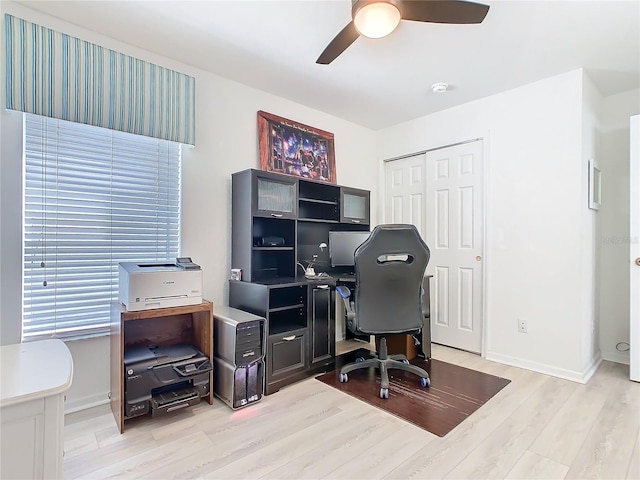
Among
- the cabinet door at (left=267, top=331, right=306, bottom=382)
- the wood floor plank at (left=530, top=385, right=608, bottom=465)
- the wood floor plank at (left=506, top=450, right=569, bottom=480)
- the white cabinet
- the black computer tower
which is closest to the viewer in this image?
the white cabinet

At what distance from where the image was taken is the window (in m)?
1.99

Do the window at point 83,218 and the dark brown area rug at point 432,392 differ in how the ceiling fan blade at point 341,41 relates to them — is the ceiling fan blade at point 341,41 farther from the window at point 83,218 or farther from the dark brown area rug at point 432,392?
the dark brown area rug at point 432,392

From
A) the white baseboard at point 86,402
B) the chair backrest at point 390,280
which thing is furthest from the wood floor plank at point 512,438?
the white baseboard at point 86,402

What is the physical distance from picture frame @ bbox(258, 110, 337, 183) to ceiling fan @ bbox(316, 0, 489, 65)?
147 cm

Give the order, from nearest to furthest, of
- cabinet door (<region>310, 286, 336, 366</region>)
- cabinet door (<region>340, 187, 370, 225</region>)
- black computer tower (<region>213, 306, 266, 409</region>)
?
1. black computer tower (<region>213, 306, 266, 409</region>)
2. cabinet door (<region>310, 286, 336, 366</region>)
3. cabinet door (<region>340, 187, 370, 225</region>)

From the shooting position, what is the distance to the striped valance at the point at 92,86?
6.26 feet

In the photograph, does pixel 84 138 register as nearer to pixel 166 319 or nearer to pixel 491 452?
pixel 166 319

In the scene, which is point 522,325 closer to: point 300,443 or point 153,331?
point 300,443

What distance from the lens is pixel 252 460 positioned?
1648 millimetres

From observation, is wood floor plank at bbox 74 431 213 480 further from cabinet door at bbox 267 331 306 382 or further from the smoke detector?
the smoke detector

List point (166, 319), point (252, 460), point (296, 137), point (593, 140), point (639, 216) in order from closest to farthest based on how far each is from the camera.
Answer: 1. point (252, 460)
2. point (166, 319)
3. point (639, 216)
4. point (593, 140)
5. point (296, 137)

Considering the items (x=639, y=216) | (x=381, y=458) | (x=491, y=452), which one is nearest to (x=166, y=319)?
(x=381, y=458)

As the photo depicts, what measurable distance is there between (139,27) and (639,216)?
3899mm

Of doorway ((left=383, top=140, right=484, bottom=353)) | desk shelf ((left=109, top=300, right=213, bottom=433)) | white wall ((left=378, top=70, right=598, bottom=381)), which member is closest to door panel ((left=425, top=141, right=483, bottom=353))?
doorway ((left=383, top=140, right=484, bottom=353))
